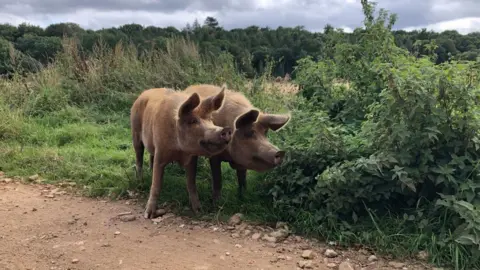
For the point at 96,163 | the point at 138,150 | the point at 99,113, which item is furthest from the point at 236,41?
the point at 138,150

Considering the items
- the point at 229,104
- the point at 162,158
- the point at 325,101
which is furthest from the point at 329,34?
the point at 162,158

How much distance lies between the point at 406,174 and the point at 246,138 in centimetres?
153

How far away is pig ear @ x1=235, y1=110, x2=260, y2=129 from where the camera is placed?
176 inches

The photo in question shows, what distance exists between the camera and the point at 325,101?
6652 millimetres

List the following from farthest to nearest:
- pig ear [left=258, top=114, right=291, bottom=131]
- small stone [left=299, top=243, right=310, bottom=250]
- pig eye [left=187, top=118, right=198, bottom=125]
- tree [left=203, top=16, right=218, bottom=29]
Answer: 1. tree [left=203, top=16, right=218, bottom=29]
2. pig ear [left=258, top=114, right=291, bottom=131]
3. pig eye [left=187, top=118, right=198, bottom=125]
4. small stone [left=299, top=243, right=310, bottom=250]

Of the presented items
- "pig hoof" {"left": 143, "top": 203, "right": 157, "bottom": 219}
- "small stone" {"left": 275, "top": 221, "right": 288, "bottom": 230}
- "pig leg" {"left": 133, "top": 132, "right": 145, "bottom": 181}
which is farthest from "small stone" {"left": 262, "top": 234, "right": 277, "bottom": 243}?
"pig leg" {"left": 133, "top": 132, "right": 145, "bottom": 181}

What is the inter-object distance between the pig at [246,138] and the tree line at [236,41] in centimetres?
284

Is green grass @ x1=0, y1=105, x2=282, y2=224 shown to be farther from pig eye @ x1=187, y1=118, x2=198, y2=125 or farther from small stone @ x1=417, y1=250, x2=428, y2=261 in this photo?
small stone @ x1=417, y1=250, x2=428, y2=261

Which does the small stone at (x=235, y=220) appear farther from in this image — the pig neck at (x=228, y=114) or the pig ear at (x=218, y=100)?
the pig ear at (x=218, y=100)

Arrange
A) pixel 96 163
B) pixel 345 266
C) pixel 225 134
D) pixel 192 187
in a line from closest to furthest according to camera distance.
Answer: pixel 345 266 < pixel 225 134 < pixel 192 187 < pixel 96 163

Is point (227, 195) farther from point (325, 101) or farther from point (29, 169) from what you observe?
point (29, 169)

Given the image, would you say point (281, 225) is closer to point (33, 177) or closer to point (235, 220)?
point (235, 220)

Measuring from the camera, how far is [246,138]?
4.61m

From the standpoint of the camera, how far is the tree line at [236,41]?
8391 millimetres
